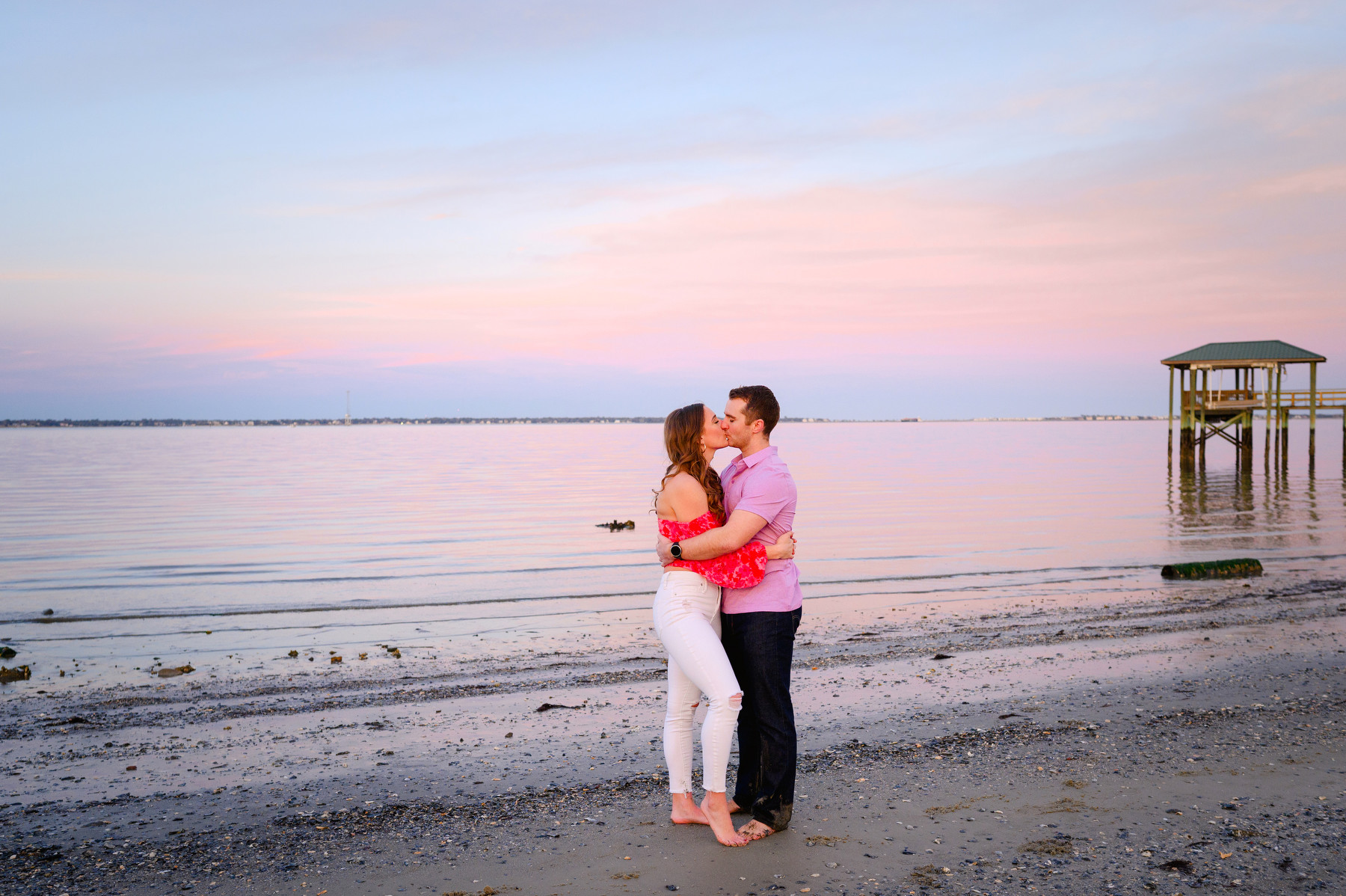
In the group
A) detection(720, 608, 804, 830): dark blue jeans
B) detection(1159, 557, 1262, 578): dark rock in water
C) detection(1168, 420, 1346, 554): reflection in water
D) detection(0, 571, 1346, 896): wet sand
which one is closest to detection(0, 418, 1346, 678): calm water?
detection(1168, 420, 1346, 554): reflection in water

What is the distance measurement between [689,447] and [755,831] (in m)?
2.08

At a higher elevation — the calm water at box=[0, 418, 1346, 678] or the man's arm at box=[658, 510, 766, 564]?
the man's arm at box=[658, 510, 766, 564]

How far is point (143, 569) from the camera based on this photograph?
65.5 ft

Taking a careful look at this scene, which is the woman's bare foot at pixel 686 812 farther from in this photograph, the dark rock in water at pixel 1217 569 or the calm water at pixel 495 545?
the dark rock in water at pixel 1217 569

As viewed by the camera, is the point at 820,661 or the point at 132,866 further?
the point at 820,661

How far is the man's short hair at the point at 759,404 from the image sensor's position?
5.07m

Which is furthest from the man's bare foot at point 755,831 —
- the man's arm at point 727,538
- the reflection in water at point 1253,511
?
the reflection in water at point 1253,511

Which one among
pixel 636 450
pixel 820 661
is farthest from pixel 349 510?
pixel 636 450

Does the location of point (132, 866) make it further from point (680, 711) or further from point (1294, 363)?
point (1294, 363)

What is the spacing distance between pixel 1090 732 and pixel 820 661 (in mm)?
3377

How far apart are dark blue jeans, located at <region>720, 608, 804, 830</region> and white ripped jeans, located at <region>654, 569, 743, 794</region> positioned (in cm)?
11

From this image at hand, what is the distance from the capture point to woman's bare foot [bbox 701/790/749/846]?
5031mm

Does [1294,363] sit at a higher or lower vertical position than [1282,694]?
higher

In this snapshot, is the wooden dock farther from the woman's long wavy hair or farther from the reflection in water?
the woman's long wavy hair
